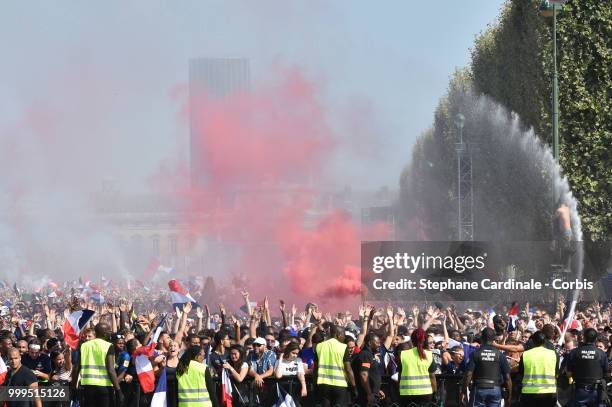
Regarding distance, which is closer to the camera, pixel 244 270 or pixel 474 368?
pixel 474 368

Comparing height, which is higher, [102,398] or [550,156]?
[550,156]

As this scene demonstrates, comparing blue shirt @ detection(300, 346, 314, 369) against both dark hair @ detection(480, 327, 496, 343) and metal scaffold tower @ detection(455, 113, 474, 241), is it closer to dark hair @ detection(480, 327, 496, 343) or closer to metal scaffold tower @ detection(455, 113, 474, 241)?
dark hair @ detection(480, 327, 496, 343)

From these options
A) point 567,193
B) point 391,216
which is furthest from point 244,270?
point 567,193

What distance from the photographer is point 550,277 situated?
26.8m

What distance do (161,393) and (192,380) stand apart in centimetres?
130

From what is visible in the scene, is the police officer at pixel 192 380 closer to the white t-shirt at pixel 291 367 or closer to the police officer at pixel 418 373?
the white t-shirt at pixel 291 367

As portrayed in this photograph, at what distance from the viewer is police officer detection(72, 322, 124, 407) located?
714 inches

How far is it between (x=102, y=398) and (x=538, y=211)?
30.1 meters

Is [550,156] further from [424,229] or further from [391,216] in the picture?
[391,216]

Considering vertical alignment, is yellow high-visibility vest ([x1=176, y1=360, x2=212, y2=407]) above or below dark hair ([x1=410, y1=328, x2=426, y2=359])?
below

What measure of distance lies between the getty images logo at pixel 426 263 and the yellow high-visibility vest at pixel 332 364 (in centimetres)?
748

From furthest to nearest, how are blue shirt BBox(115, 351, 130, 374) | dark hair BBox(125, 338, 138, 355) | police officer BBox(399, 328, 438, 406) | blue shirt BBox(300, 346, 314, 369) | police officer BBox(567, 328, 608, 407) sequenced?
blue shirt BBox(300, 346, 314, 369), blue shirt BBox(115, 351, 130, 374), dark hair BBox(125, 338, 138, 355), police officer BBox(567, 328, 608, 407), police officer BBox(399, 328, 438, 406)

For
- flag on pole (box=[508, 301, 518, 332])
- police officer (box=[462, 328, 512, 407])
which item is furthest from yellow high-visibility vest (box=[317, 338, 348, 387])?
flag on pole (box=[508, 301, 518, 332])

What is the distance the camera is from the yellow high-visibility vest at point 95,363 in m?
18.2
